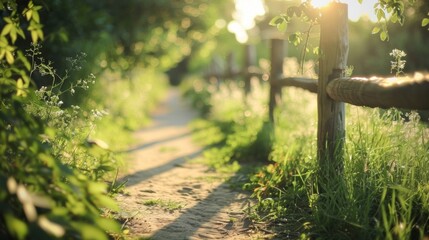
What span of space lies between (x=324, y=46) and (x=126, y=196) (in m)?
2.20

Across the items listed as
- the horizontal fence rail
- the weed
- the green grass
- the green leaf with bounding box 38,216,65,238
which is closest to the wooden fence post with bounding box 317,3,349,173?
the green grass

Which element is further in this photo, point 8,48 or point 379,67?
point 379,67

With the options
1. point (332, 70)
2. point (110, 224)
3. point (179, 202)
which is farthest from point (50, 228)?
point (332, 70)

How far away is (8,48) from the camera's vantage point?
2.30 metres

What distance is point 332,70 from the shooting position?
340 centimetres

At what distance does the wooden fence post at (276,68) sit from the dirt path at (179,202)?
1619 mm

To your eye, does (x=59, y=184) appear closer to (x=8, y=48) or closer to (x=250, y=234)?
(x=8, y=48)

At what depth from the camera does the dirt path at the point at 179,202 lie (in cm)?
295

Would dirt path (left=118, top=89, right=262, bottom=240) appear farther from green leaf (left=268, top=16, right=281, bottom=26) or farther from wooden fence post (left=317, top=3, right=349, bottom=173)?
green leaf (left=268, top=16, right=281, bottom=26)

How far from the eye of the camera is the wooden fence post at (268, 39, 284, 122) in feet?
20.5

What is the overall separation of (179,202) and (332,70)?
175 cm

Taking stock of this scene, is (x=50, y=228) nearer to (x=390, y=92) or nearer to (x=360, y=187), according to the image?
(x=390, y=92)

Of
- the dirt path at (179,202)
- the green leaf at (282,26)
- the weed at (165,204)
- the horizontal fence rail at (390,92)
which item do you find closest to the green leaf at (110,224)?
the dirt path at (179,202)

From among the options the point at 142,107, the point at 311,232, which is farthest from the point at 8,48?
the point at 142,107
